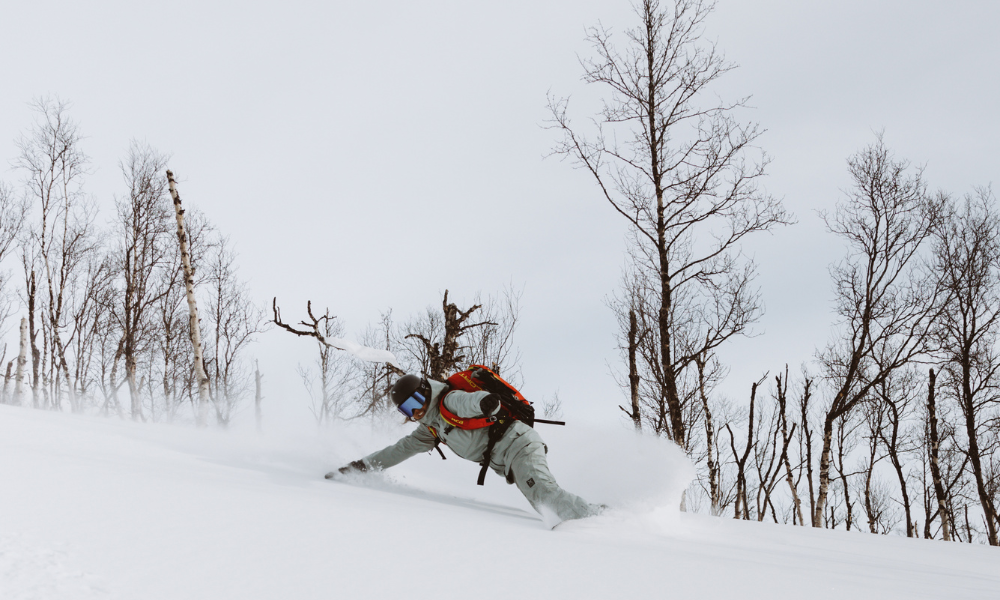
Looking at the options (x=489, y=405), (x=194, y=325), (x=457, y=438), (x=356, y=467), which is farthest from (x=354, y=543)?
(x=194, y=325)

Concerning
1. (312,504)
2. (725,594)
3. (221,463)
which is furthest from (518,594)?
(221,463)

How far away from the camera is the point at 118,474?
3.01m

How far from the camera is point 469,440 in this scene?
14.6 feet

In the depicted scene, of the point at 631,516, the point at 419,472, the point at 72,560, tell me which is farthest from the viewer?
the point at 419,472

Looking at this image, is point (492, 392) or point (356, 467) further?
point (356, 467)

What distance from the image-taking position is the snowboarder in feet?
13.1

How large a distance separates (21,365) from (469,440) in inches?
577

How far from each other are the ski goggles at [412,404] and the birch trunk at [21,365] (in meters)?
14.1

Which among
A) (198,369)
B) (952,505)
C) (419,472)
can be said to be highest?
(198,369)

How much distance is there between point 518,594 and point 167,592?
109 cm

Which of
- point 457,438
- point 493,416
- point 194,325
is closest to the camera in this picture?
point 493,416

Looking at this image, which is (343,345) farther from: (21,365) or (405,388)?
(21,365)

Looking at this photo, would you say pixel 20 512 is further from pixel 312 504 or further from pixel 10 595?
pixel 312 504

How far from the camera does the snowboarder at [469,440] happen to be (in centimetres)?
399
